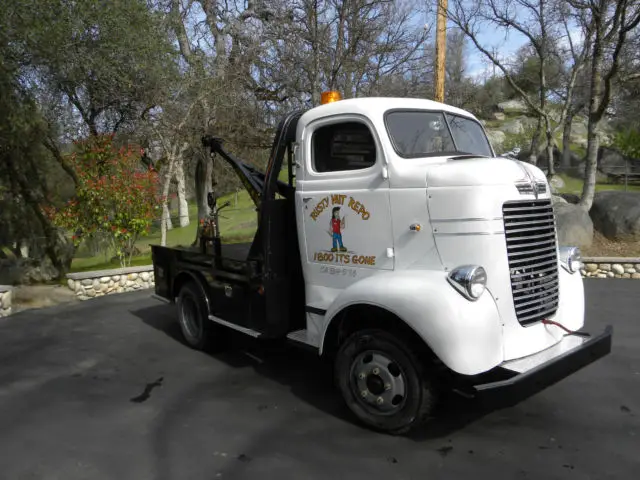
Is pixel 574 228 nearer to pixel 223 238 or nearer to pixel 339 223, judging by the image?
pixel 223 238

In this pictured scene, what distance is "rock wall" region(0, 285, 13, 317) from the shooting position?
8195 millimetres

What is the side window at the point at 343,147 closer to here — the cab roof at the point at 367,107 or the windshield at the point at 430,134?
the cab roof at the point at 367,107

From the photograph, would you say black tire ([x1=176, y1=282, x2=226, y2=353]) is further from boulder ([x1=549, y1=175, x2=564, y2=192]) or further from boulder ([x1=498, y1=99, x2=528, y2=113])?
boulder ([x1=498, y1=99, x2=528, y2=113])

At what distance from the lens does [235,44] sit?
1358 centimetres

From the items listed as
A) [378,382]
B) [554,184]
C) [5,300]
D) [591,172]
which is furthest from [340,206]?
[554,184]

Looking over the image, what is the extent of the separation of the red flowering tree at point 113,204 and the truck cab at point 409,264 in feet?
20.5

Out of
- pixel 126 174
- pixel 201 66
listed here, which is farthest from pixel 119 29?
pixel 126 174

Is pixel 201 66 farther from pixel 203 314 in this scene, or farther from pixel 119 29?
pixel 203 314

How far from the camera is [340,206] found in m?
4.14

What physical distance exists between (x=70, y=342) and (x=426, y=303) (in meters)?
5.08

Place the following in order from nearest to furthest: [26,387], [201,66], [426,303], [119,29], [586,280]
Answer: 1. [426,303]
2. [26,387]
3. [586,280]
4. [119,29]
5. [201,66]

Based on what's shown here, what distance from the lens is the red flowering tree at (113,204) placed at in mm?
10188

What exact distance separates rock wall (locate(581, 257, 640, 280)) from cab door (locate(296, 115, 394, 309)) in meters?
7.26

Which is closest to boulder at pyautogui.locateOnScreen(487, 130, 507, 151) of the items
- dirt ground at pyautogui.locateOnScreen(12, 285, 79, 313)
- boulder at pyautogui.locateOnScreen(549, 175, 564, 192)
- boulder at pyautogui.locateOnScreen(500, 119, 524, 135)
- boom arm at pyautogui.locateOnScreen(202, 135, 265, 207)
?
boulder at pyautogui.locateOnScreen(500, 119, 524, 135)
